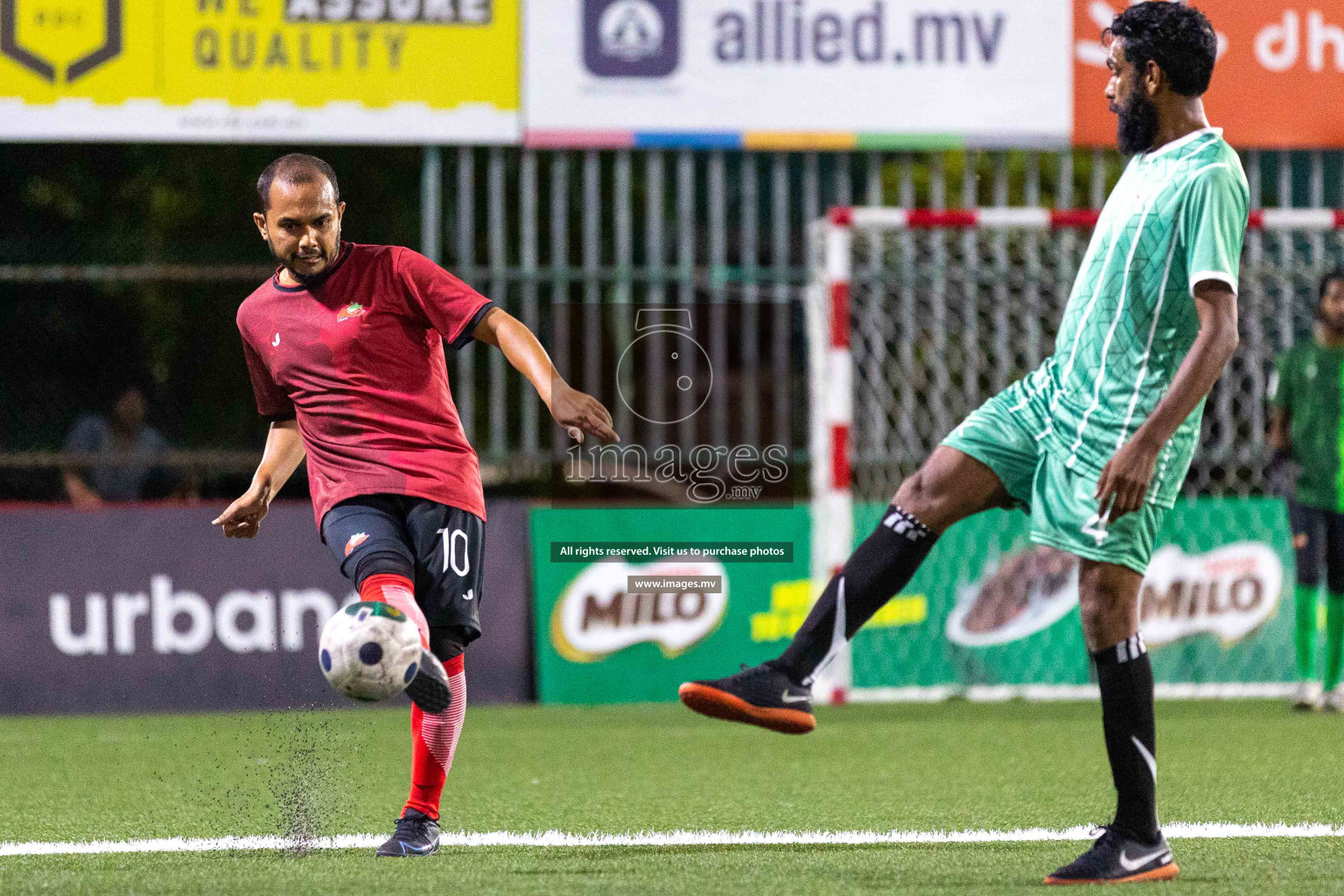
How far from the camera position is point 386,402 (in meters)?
4.90

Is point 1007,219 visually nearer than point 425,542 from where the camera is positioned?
No

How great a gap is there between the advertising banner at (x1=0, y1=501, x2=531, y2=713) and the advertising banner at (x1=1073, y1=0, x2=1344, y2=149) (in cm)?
490

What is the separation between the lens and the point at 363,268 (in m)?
4.95

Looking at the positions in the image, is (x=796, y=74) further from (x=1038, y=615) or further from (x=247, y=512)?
(x=247, y=512)

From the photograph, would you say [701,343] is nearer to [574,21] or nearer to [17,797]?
[574,21]

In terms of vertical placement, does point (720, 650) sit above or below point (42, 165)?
below

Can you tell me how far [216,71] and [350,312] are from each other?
17.6ft

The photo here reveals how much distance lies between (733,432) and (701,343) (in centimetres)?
182

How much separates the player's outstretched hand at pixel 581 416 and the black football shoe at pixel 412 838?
50.7 inches

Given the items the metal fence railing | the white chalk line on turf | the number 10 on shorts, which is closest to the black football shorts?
the number 10 on shorts

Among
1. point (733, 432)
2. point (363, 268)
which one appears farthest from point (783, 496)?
point (363, 268)

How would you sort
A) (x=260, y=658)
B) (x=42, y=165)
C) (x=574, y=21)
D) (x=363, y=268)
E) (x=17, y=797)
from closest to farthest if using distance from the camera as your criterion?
(x=363, y=268), (x=17, y=797), (x=260, y=658), (x=574, y=21), (x=42, y=165)

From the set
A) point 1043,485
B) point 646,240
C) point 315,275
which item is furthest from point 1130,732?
point 646,240

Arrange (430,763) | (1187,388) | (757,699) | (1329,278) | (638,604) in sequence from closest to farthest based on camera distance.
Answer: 1. (1187,388)
2. (757,699)
3. (430,763)
4. (1329,278)
5. (638,604)
